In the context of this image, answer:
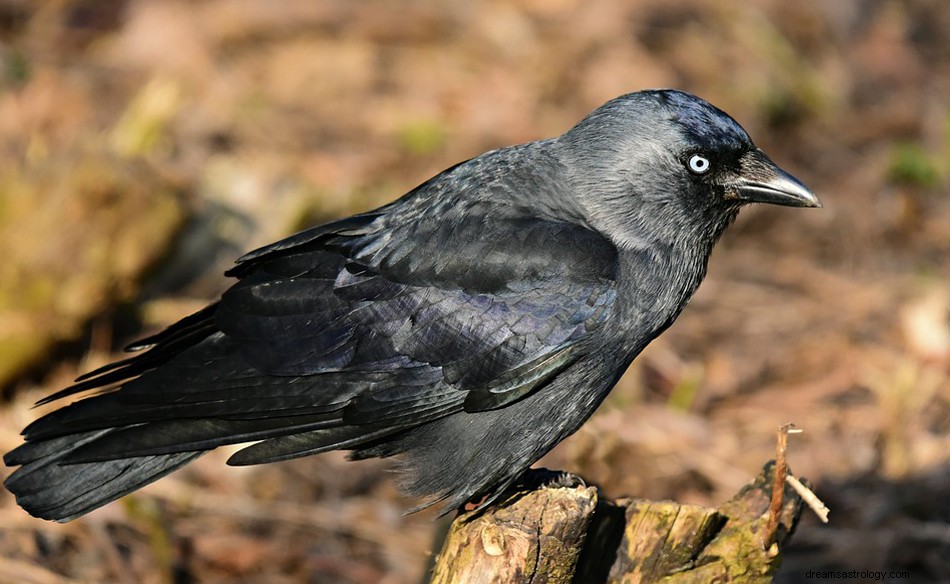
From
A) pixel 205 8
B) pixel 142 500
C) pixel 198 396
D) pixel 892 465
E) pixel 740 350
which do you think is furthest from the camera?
pixel 205 8

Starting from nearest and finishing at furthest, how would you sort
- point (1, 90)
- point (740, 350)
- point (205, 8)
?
1. point (740, 350)
2. point (1, 90)
3. point (205, 8)

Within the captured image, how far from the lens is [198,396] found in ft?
14.1

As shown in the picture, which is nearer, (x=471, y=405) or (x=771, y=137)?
(x=471, y=405)

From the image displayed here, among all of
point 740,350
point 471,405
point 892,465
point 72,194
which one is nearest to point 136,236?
point 72,194

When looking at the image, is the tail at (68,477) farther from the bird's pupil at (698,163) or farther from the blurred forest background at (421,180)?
the bird's pupil at (698,163)

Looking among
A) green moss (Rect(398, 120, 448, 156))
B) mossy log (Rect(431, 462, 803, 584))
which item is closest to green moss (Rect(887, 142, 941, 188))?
green moss (Rect(398, 120, 448, 156))

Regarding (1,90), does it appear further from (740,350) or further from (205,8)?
(740,350)

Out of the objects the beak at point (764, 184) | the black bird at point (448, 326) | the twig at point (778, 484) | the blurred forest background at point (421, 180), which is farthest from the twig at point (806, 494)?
the blurred forest background at point (421, 180)

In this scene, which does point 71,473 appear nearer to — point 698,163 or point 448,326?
point 448,326

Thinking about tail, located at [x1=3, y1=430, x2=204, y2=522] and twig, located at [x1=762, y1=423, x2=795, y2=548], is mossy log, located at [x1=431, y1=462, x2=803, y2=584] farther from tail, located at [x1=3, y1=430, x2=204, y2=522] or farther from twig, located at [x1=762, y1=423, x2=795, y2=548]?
tail, located at [x1=3, y1=430, x2=204, y2=522]

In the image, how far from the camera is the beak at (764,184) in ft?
15.1

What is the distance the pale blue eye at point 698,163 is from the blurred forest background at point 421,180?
2130 mm

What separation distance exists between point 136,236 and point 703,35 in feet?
21.3

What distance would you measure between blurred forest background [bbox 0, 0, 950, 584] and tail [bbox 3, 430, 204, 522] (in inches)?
49.7
